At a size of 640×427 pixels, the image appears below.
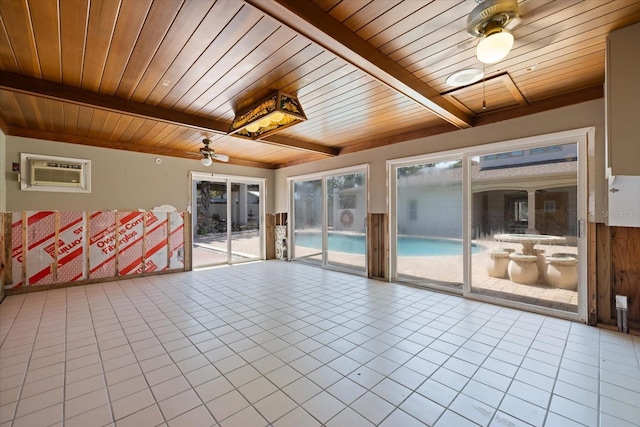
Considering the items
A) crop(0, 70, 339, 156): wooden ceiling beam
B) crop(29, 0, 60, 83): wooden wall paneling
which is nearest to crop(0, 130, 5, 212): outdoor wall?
crop(0, 70, 339, 156): wooden ceiling beam

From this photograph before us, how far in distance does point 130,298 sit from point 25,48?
10.7 ft

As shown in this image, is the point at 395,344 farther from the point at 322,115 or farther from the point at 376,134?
the point at 376,134

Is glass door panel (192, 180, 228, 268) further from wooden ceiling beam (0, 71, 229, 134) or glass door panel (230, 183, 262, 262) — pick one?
wooden ceiling beam (0, 71, 229, 134)

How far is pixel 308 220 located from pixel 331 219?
838mm

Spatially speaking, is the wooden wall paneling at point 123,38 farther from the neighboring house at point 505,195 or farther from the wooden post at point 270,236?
the wooden post at point 270,236

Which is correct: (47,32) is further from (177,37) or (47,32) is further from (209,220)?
→ (209,220)

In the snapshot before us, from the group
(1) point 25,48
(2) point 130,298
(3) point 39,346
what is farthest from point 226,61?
(2) point 130,298

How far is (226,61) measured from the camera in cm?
241

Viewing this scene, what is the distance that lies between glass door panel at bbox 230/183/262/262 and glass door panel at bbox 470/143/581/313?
17.4 feet

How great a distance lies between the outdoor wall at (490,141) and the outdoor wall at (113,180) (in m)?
2.96

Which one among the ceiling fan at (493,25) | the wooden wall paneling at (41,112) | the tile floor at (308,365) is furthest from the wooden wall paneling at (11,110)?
the ceiling fan at (493,25)

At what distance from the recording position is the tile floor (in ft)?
5.67

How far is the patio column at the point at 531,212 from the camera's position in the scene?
348cm

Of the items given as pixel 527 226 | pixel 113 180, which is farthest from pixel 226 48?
pixel 113 180
